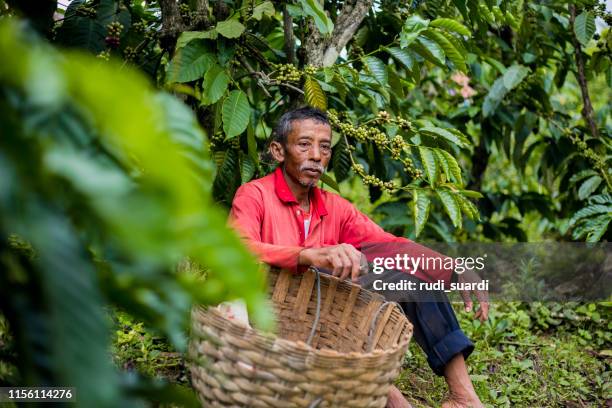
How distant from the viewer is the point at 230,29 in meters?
2.05

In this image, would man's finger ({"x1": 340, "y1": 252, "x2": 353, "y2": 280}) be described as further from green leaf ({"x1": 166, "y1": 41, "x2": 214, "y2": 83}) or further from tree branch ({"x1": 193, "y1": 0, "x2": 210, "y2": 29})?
tree branch ({"x1": 193, "y1": 0, "x2": 210, "y2": 29})

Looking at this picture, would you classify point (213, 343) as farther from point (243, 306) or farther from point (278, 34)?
point (278, 34)

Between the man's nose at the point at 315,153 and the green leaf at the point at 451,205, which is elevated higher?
the man's nose at the point at 315,153

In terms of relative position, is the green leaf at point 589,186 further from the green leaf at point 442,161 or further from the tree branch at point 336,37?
the tree branch at point 336,37

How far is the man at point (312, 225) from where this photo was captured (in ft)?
6.80

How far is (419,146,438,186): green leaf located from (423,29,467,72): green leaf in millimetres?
312

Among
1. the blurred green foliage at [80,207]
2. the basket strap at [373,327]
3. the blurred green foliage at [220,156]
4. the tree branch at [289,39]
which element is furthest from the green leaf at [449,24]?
the blurred green foliage at [80,207]

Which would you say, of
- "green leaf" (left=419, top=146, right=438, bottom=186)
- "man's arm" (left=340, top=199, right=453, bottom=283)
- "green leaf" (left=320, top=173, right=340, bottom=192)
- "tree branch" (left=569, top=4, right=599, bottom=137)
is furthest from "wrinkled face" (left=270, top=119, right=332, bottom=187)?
"tree branch" (left=569, top=4, right=599, bottom=137)

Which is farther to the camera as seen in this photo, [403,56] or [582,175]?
[582,175]

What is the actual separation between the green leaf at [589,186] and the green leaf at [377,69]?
1.27 metres

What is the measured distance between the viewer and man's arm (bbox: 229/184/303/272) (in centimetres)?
194

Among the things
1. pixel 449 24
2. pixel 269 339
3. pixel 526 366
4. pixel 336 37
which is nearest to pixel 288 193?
pixel 336 37

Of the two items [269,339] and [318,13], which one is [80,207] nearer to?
[269,339]
